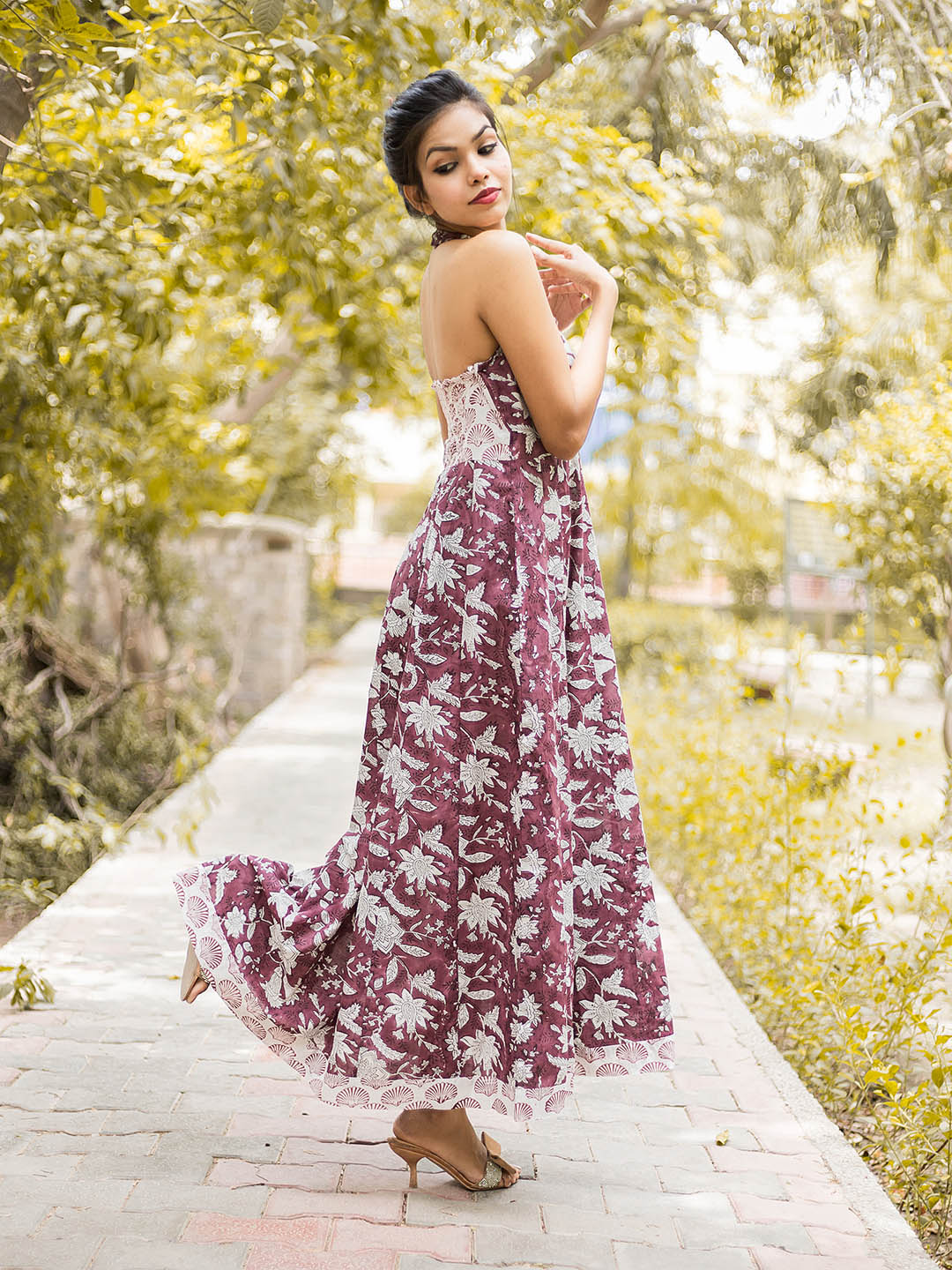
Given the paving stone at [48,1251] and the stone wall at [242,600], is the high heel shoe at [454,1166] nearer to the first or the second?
the paving stone at [48,1251]

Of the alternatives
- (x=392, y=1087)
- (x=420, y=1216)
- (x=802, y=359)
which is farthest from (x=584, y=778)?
(x=802, y=359)

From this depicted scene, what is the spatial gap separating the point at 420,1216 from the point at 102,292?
343 cm

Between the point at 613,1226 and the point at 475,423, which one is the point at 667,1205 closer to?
the point at 613,1226

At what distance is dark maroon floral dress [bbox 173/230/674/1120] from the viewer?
7.07ft

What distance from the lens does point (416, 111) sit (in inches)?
87.0

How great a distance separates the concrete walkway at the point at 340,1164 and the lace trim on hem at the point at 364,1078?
8.7 inches

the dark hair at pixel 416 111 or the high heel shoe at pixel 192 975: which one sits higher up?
the dark hair at pixel 416 111

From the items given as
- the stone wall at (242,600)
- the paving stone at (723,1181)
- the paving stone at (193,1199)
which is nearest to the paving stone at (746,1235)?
the paving stone at (723,1181)

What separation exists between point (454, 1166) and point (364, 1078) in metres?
0.29

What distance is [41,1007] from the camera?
3.26 m

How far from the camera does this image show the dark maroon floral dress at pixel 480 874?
216cm

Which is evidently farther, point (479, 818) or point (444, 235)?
point (444, 235)

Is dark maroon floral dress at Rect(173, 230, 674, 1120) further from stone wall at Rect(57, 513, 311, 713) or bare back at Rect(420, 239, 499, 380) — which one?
stone wall at Rect(57, 513, 311, 713)

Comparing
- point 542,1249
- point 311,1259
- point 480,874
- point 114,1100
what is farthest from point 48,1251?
point 480,874
